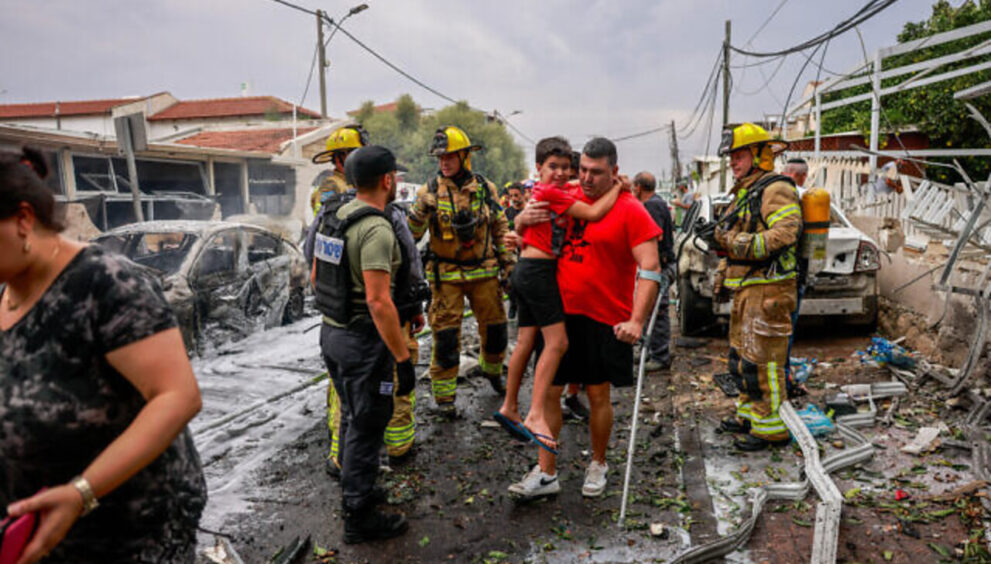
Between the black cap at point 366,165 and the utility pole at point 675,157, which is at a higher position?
the utility pole at point 675,157

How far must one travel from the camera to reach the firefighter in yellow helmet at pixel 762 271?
4262mm

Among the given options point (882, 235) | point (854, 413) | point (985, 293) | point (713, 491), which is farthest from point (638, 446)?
point (882, 235)

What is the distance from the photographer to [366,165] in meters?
3.18

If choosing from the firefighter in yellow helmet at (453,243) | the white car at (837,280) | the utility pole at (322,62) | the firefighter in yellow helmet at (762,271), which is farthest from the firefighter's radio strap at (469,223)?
the utility pole at (322,62)

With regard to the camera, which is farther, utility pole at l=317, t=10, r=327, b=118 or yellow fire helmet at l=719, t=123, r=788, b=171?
utility pole at l=317, t=10, r=327, b=118

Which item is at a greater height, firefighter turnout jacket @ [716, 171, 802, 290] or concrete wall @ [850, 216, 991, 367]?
firefighter turnout jacket @ [716, 171, 802, 290]

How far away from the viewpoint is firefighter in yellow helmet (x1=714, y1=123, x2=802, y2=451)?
4.26 metres

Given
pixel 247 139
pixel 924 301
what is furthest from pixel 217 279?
pixel 247 139

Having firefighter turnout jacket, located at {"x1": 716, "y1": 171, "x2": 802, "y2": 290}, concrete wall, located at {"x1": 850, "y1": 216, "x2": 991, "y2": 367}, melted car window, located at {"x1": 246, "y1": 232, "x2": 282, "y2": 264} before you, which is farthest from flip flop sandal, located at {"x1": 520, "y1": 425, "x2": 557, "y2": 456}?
melted car window, located at {"x1": 246, "y1": 232, "x2": 282, "y2": 264}

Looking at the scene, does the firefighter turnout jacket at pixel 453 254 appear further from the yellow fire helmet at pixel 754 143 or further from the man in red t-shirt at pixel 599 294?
the yellow fire helmet at pixel 754 143

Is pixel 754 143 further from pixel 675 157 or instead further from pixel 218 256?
pixel 675 157

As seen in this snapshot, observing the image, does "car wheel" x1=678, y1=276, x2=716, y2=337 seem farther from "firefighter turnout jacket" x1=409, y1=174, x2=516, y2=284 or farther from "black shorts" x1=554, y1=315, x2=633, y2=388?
"black shorts" x1=554, y1=315, x2=633, y2=388

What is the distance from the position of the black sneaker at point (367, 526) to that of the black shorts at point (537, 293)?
4.41 feet

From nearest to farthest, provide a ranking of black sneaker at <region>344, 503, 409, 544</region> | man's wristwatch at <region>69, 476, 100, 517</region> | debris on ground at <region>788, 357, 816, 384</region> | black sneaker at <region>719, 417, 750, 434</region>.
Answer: man's wristwatch at <region>69, 476, 100, 517</region> → black sneaker at <region>344, 503, 409, 544</region> → black sneaker at <region>719, 417, 750, 434</region> → debris on ground at <region>788, 357, 816, 384</region>
